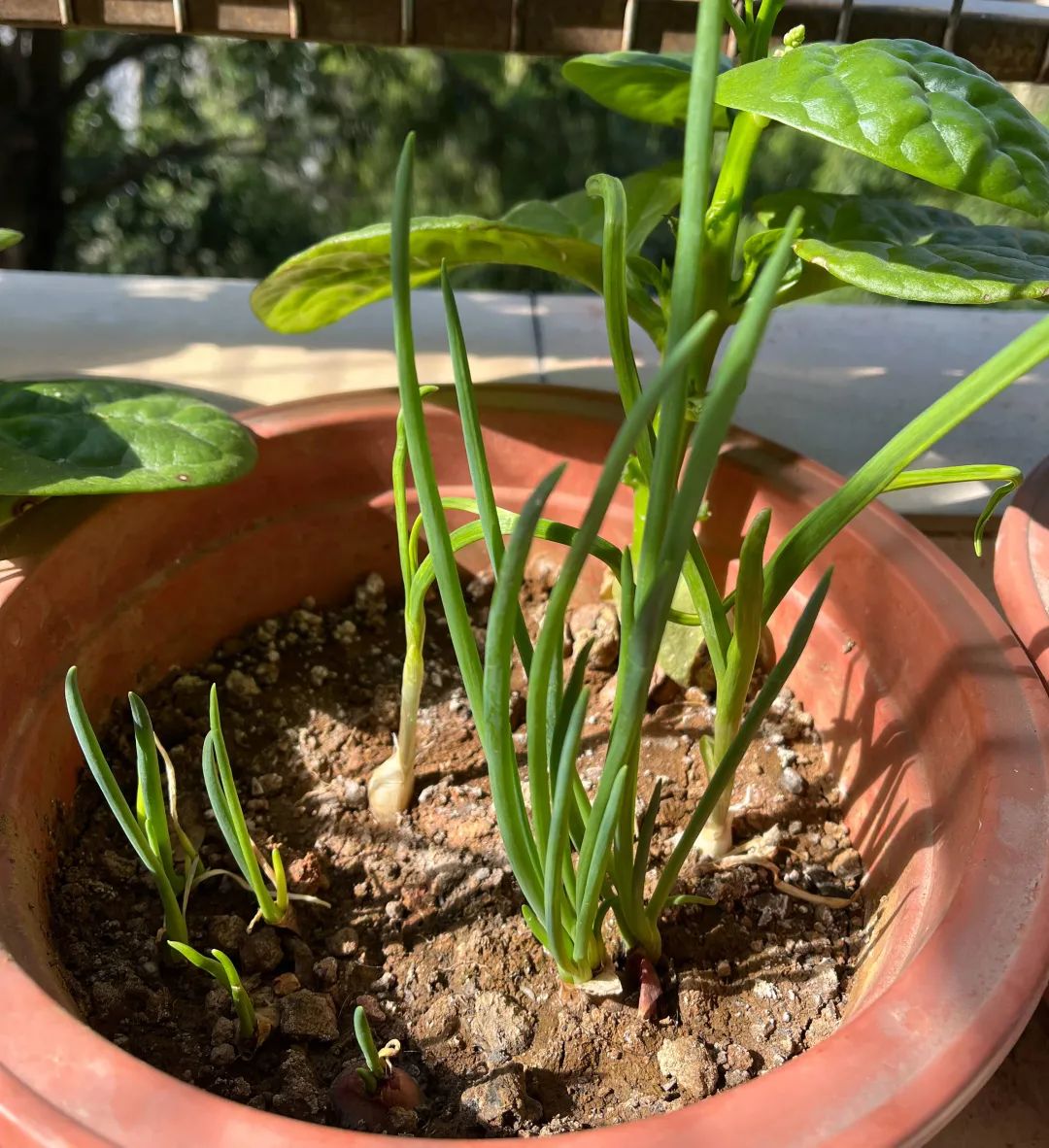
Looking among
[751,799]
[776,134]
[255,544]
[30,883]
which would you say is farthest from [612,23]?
[776,134]

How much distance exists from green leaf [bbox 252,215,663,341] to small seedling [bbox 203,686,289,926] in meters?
0.26

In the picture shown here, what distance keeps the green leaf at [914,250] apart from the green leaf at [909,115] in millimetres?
51

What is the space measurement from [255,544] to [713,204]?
36 centimetres

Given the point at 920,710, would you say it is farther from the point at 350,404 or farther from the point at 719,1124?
the point at 350,404

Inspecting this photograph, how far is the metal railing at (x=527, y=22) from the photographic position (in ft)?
2.67

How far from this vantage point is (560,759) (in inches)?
16.6

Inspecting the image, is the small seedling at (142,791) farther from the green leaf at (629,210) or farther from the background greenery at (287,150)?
the background greenery at (287,150)

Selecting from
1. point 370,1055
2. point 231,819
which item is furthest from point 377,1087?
point 231,819

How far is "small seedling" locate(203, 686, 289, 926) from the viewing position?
1.54 feet

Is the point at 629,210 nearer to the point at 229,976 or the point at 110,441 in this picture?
the point at 110,441

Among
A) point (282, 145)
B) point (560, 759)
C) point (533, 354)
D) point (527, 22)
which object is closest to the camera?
point (560, 759)

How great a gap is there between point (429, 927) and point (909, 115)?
18.2 inches

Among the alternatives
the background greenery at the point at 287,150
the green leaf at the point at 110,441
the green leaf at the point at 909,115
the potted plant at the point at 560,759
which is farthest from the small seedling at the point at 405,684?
the background greenery at the point at 287,150

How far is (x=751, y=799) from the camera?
65 cm
